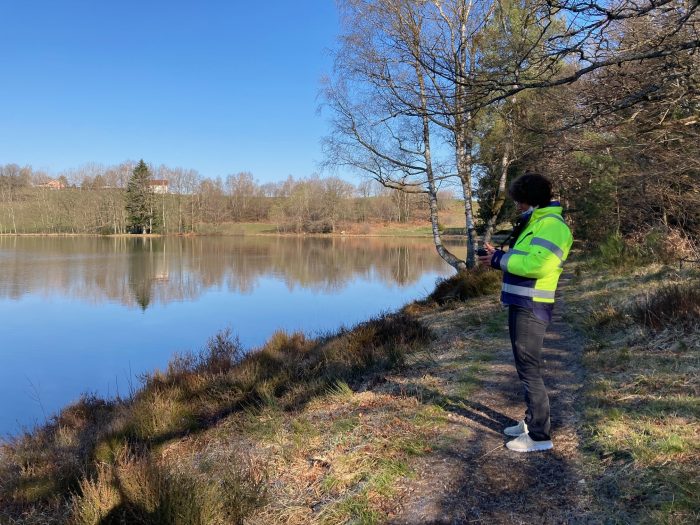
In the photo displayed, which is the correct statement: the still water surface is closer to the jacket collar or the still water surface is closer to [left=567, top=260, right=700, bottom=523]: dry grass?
[left=567, top=260, right=700, bottom=523]: dry grass

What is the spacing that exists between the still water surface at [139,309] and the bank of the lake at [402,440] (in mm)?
2824

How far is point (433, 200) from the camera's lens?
13727 millimetres

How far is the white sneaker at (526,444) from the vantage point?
3006 mm

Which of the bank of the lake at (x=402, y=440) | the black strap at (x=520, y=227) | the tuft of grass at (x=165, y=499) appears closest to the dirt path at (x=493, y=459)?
the bank of the lake at (x=402, y=440)

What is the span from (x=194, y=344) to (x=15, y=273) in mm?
17090

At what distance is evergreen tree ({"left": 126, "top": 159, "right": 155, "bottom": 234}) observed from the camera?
60219 millimetres

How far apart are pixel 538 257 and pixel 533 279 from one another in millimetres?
175

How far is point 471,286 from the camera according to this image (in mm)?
10797

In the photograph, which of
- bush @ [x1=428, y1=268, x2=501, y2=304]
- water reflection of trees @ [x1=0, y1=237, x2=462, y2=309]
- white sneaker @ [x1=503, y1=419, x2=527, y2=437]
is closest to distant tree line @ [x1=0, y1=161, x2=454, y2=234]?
water reflection of trees @ [x1=0, y1=237, x2=462, y2=309]

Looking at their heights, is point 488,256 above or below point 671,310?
above

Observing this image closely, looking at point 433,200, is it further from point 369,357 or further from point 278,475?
point 278,475

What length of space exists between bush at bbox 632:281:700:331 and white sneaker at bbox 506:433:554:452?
9.23 ft

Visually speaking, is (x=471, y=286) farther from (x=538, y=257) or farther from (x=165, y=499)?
(x=165, y=499)

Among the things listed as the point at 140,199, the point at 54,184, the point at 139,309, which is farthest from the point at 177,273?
the point at 54,184
